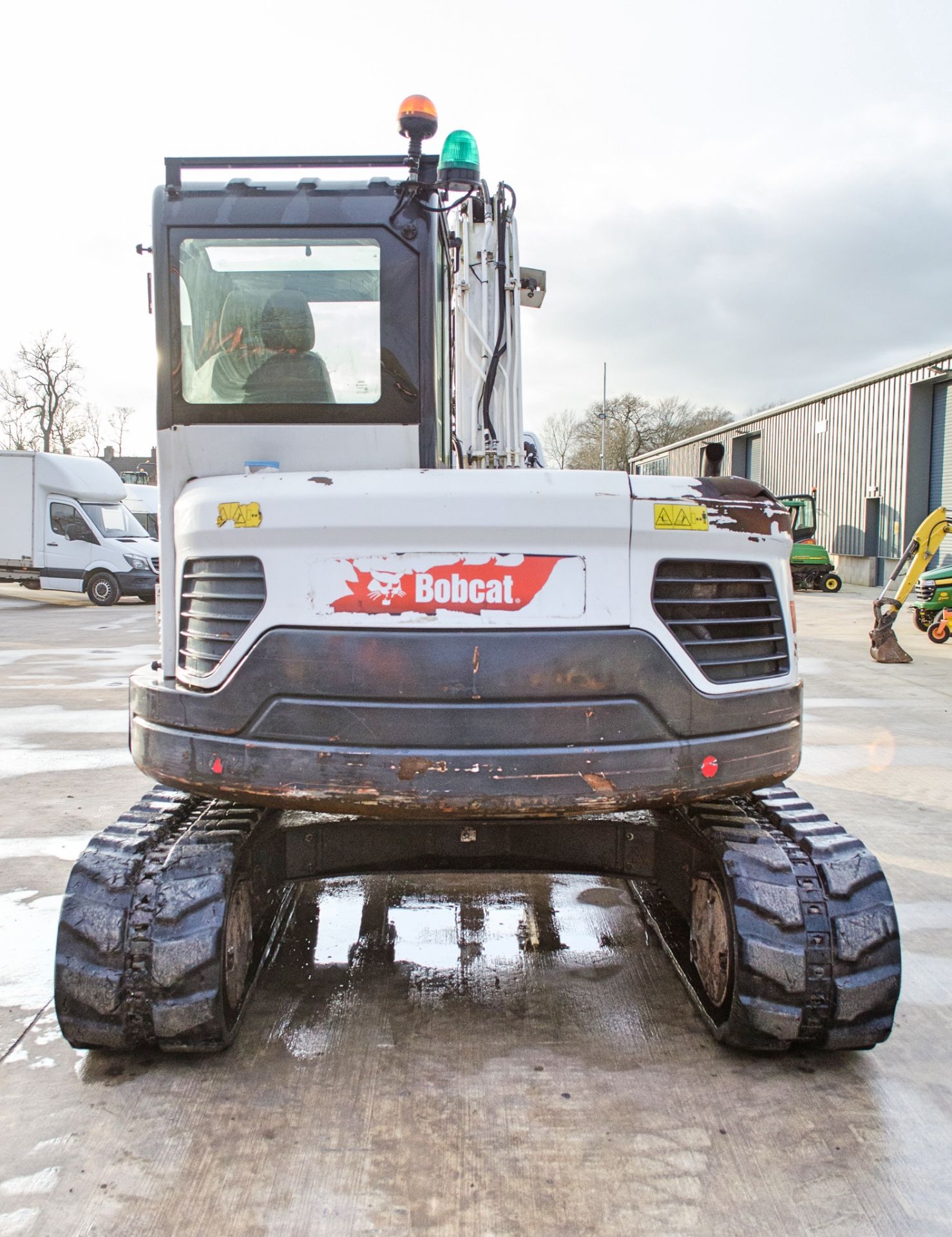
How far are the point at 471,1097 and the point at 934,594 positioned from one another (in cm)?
1419

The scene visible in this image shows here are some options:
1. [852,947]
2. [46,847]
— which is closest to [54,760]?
[46,847]

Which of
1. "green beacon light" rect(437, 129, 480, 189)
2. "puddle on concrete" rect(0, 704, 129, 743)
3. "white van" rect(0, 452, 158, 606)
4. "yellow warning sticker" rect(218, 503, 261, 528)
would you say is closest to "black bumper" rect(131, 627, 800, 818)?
"yellow warning sticker" rect(218, 503, 261, 528)

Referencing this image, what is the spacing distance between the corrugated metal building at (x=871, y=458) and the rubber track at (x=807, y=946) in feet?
68.0

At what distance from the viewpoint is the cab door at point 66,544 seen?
21.1 m

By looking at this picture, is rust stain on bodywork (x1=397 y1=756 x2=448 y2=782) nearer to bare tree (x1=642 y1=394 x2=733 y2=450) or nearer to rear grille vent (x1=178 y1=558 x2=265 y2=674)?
rear grille vent (x1=178 y1=558 x2=265 y2=674)

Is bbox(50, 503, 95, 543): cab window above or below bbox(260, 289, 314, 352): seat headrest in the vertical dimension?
below

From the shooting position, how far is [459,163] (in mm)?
Answer: 3604

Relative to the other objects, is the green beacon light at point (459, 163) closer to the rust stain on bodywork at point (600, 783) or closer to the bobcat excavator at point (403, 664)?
the bobcat excavator at point (403, 664)

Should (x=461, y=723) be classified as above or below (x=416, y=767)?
above

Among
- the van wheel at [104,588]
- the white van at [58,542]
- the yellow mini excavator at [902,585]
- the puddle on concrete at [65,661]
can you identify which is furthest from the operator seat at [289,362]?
the van wheel at [104,588]

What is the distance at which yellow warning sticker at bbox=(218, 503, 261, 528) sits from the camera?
2734 mm

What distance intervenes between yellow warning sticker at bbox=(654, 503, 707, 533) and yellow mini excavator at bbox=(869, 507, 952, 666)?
9695 millimetres

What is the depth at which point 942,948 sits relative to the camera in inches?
155

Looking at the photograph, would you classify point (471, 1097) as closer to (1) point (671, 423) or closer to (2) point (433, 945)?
(2) point (433, 945)
